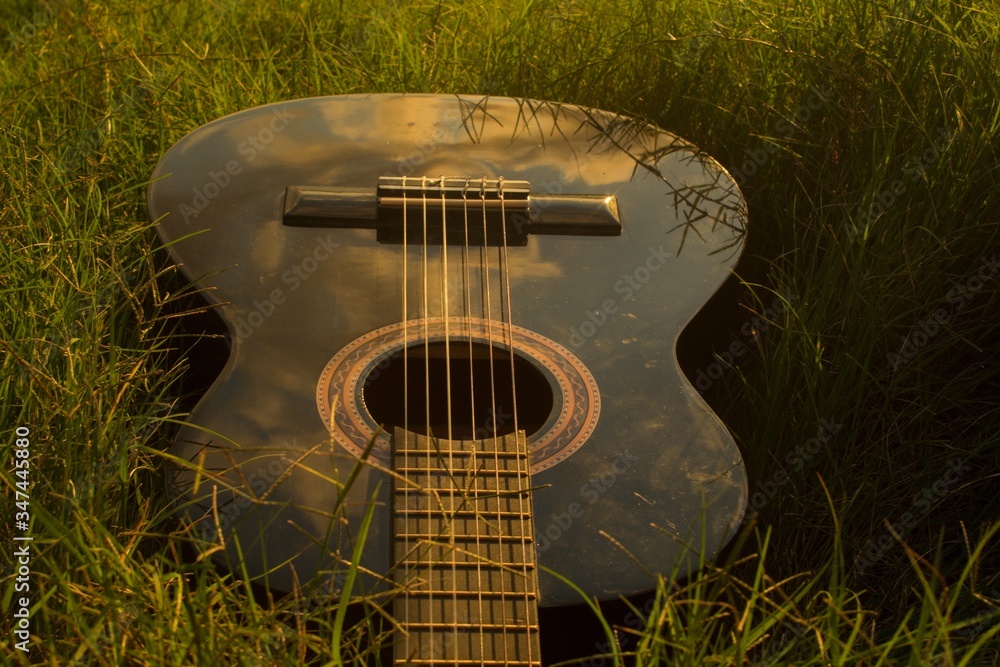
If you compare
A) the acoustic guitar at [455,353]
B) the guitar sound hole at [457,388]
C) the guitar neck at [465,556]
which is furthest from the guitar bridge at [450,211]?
the guitar neck at [465,556]

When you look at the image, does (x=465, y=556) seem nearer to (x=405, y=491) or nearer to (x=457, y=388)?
(x=405, y=491)

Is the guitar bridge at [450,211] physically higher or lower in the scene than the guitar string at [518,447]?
higher

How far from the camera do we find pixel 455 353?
6.17ft

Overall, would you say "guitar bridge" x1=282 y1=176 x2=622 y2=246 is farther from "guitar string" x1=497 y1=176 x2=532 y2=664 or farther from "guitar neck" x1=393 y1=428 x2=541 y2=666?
"guitar neck" x1=393 y1=428 x2=541 y2=666

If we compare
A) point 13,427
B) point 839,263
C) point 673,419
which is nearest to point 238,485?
point 13,427

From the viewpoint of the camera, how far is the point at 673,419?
1766mm

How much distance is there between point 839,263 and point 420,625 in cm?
111

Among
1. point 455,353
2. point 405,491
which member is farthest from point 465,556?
point 455,353

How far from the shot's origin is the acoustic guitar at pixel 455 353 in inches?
59.3

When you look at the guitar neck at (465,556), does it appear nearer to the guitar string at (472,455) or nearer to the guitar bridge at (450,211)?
the guitar string at (472,455)

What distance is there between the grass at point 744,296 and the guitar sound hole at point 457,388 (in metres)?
0.37

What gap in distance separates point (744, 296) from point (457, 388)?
2.00 feet

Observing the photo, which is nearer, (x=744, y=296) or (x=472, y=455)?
(x=472, y=455)

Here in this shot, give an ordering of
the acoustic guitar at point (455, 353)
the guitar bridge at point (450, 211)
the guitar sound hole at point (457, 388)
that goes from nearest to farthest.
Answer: the acoustic guitar at point (455, 353) → the guitar sound hole at point (457, 388) → the guitar bridge at point (450, 211)
